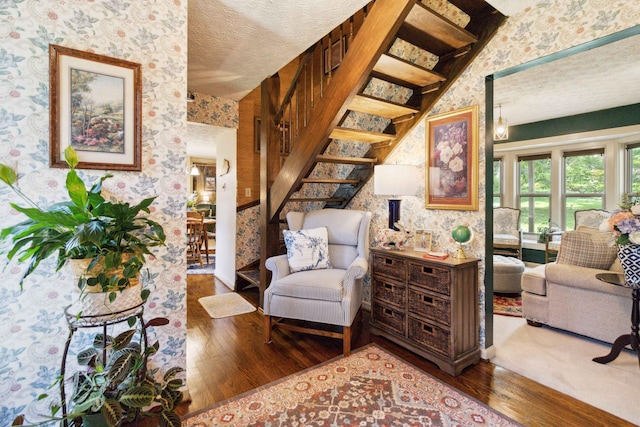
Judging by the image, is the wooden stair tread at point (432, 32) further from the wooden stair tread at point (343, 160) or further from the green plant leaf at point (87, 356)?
the green plant leaf at point (87, 356)

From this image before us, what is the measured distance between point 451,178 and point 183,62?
6.79 ft

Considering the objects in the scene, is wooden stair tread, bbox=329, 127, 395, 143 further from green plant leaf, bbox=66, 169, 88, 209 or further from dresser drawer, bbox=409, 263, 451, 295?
green plant leaf, bbox=66, 169, 88, 209

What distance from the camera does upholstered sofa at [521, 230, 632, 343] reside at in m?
2.38

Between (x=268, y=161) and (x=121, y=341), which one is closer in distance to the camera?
(x=121, y=341)

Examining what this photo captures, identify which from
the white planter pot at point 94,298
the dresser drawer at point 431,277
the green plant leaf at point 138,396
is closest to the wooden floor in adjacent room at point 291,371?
the dresser drawer at point 431,277

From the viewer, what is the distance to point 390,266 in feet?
8.20

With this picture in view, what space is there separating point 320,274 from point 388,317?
672mm

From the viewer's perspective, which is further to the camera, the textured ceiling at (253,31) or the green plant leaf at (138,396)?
the textured ceiling at (253,31)

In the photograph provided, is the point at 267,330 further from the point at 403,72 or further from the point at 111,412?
the point at 403,72

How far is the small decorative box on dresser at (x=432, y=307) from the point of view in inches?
81.0

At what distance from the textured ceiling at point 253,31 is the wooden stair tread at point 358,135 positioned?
30.4 inches

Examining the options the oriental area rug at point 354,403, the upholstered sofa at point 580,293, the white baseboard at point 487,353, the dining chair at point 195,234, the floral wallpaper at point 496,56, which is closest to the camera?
the oriental area rug at point 354,403

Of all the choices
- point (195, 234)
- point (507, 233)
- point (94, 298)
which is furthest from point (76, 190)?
point (507, 233)

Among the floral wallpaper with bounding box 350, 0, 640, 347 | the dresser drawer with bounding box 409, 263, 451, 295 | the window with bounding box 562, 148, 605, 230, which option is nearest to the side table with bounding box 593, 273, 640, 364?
the floral wallpaper with bounding box 350, 0, 640, 347
